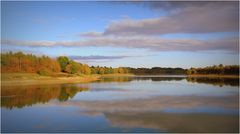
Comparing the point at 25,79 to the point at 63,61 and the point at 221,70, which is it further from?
the point at 221,70

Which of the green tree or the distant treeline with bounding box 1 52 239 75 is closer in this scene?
the distant treeline with bounding box 1 52 239 75

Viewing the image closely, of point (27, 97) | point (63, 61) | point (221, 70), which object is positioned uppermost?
point (63, 61)

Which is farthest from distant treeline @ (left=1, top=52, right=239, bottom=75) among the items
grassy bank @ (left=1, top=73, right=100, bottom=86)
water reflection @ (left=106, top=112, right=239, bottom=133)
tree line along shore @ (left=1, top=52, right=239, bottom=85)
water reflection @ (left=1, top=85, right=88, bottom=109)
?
water reflection @ (left=106, top=112, right=239, bottom=133)

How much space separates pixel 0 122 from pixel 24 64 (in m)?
54.8

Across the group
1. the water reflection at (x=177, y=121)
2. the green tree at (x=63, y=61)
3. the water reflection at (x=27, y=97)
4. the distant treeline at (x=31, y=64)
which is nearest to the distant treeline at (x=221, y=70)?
the distant treeline at (x=31, y=64)

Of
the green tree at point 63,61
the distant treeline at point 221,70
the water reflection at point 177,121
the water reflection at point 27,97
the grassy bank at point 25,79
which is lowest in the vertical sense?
the water reflection at point 177,121

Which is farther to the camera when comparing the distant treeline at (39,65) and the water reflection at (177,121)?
the distant treeline at (39,65)

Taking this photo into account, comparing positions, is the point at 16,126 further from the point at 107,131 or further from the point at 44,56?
the point at 44,56

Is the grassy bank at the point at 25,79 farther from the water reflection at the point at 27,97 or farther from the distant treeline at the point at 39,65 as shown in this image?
the water reflection at the point at 27,97

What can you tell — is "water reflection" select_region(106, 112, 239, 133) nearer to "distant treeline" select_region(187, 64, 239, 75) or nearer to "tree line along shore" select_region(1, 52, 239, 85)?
"tree line along shore" select_region(1, 52, 239, 85)

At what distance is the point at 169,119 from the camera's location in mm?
14125

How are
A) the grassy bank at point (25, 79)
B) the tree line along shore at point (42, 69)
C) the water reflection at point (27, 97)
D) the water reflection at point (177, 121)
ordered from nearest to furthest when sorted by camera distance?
1. the water reflection at point (177, 121)
2. the water reflection at point (27, 97)
3. the grassy bank at point (25, 79)
4. the tree line along shore at point (42, 69)

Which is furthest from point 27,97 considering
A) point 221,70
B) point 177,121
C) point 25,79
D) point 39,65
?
point 221,70

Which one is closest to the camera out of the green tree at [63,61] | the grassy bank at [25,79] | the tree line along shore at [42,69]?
the grassy bank at [25,79]
